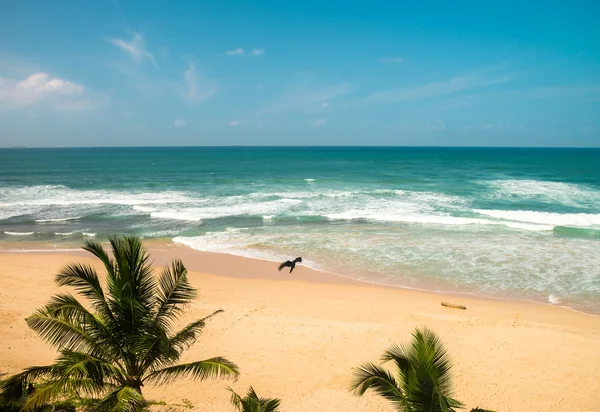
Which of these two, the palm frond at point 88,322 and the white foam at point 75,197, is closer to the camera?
the palm frond at point 88,322

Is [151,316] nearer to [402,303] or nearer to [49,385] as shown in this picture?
[49,385]

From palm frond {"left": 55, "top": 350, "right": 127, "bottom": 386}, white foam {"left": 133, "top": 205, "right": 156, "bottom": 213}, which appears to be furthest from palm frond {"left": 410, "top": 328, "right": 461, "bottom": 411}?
white foam {"left": 133, "top": 205, "right": 156, "bottom": 213}

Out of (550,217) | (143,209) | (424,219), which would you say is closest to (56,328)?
(424,219)

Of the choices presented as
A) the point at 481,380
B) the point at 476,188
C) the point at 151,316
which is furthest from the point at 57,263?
the point at 476,188

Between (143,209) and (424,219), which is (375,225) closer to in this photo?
(424,219)

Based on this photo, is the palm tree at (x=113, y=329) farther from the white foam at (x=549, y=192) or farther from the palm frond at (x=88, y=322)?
the white foam at (x=549, y=192)

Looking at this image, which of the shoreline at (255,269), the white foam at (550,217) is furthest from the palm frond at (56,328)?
the white foam at (550,217)
